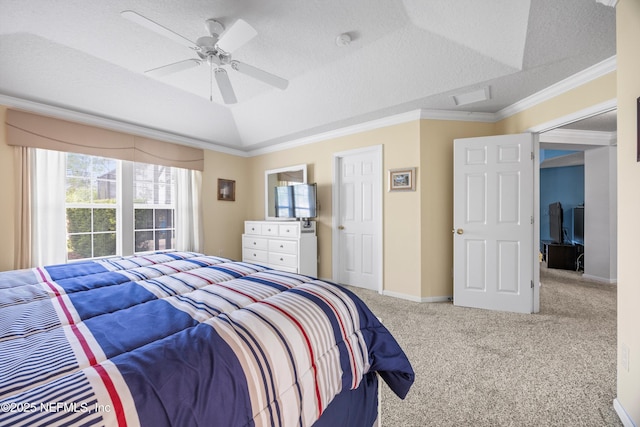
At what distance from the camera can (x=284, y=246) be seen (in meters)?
4.05

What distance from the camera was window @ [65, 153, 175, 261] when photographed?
3.35 metres

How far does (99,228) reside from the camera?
11.6 feet

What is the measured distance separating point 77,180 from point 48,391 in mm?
3822

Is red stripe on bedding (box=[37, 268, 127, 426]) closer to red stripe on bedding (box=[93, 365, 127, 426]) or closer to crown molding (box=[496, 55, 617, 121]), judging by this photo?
red stripe on bedding (box=[93, 365, 127, 426])

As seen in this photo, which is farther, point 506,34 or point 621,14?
point 506,34

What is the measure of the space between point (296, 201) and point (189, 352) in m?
3.54

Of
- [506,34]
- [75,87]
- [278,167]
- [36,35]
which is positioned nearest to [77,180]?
[75,87]

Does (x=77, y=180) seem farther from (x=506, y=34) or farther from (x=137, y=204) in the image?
(x=506, y=34)

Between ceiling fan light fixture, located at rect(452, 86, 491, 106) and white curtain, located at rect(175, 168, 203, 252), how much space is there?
152 inches

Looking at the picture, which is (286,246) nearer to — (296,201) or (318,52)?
(296,201)

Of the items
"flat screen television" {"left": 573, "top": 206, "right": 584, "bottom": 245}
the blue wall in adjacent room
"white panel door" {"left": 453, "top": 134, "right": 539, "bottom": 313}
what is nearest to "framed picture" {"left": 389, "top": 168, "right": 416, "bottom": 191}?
"white panel door" {"left": 453, "top": 134, "right": 539, "bottom": 313}

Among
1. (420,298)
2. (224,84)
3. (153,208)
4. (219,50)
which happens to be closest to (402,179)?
(420,298)

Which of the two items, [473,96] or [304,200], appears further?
[304,200]

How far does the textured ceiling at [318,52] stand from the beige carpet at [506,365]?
2.29m
